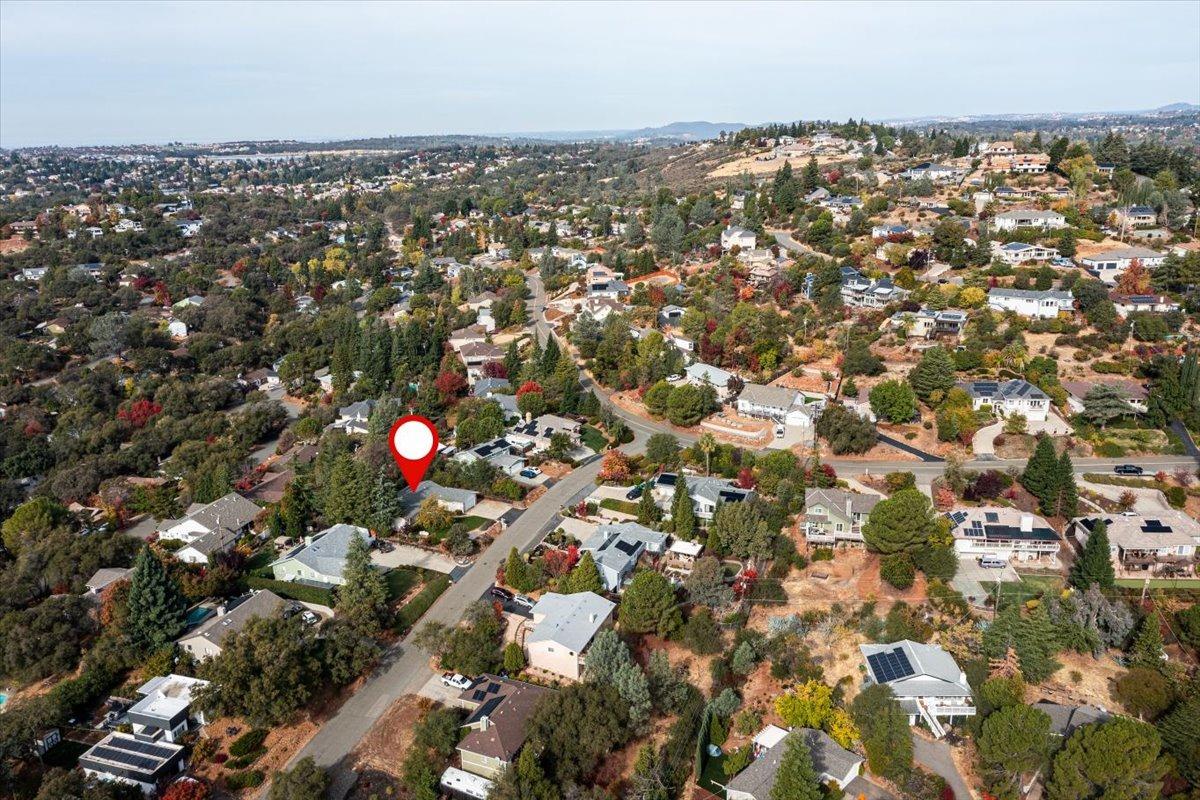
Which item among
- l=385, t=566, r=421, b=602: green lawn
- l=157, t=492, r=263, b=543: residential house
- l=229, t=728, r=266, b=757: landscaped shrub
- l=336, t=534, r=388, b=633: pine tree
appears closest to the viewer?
l=229, t=728, r=266, b=757: landscaped shrub

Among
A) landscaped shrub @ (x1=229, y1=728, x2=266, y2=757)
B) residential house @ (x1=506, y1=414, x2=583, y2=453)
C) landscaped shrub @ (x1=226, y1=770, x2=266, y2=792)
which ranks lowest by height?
landscaped shrub @ (x1=226, y1=770, x2=266, y2=792)

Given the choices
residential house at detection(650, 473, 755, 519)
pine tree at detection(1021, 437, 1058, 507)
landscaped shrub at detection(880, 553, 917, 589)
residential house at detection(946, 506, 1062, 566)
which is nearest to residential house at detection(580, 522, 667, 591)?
residential house at detection(650, 473, 755, 519)

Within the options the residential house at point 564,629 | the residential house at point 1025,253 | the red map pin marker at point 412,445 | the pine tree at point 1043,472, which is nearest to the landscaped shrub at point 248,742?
the residential house at point 564,629

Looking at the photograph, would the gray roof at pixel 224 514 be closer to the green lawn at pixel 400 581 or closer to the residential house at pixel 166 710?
the green lawn at pixel 400 581

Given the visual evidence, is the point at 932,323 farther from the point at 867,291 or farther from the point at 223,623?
the point at 223,623

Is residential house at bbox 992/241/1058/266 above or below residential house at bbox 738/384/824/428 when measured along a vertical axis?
above

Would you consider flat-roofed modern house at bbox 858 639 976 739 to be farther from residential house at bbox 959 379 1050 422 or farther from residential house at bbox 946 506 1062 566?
residential house at bbox 959 379 1050 422

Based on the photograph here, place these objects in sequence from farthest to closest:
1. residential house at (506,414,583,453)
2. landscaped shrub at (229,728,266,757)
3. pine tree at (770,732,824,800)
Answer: residential house at (506,414,583,453), landscaped shrub at (229,728,266,757), pine tree at (770,732,824,800)

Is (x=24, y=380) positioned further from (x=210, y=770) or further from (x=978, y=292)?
(x=978, y=292)
